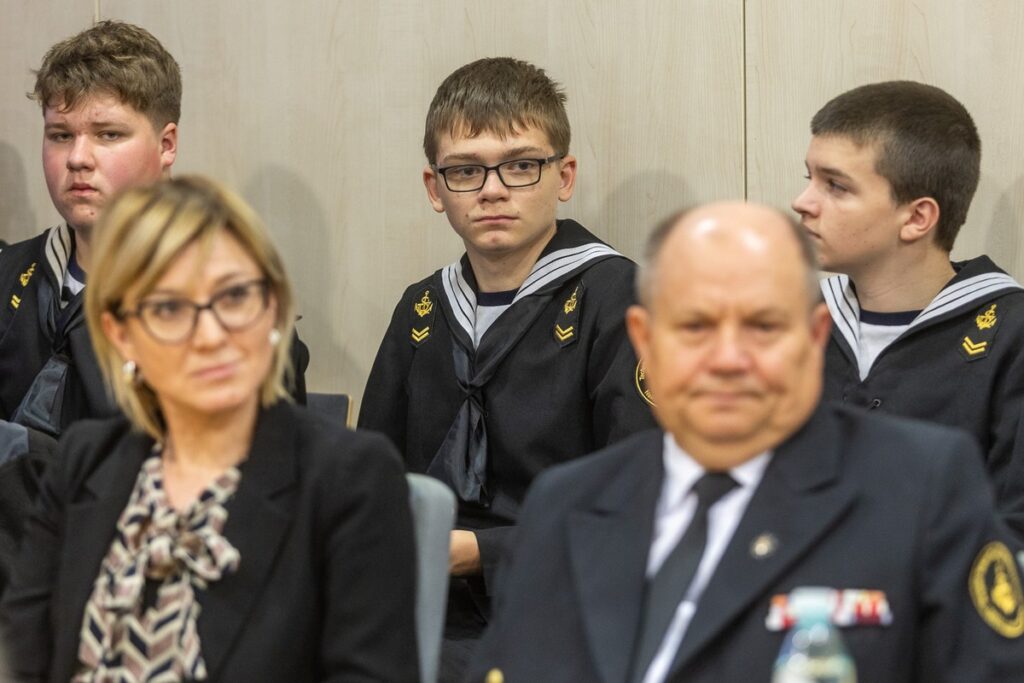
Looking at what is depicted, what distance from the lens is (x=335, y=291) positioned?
431 cm

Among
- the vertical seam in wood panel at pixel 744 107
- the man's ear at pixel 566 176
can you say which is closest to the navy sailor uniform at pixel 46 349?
the man's ear at pixel 566 176

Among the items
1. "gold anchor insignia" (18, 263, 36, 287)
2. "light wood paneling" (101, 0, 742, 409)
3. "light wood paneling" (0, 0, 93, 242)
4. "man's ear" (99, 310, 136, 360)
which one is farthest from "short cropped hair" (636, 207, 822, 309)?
"light wood paneling" (0, 0, 93, 242)

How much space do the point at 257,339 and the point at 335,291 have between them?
7.08ft

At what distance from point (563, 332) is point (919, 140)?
91 centimetres

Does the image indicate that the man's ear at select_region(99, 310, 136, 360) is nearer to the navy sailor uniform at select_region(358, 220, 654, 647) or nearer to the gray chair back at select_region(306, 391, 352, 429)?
the navy sailor uniform at select_region(358, 220, 654, 647)

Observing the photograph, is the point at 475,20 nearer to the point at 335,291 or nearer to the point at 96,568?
the point at 335,291

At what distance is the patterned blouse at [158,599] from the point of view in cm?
205

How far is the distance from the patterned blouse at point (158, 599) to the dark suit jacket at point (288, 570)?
22 mm

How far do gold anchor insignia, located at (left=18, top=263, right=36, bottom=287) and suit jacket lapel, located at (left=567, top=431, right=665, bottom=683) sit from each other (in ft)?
7.67

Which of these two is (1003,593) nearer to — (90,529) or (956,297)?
(90,529)

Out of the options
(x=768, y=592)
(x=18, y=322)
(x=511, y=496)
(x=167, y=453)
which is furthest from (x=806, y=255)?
(x=18, y=322)

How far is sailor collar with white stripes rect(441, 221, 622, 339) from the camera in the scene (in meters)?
3.48

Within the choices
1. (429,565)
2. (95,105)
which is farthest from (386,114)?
(429,565)

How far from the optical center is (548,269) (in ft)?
11.5
